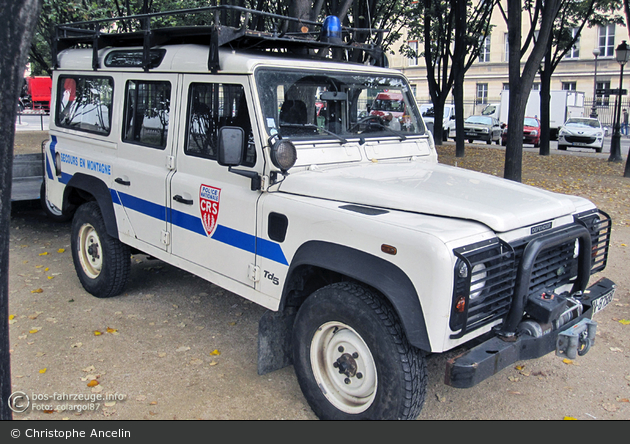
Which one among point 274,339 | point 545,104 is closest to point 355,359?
point 274,339

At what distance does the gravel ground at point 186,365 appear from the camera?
147 inches

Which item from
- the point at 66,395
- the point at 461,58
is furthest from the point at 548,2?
the point at 66,395

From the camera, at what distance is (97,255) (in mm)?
5508

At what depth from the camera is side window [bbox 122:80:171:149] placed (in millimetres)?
4543

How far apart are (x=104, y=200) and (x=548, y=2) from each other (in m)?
8.77

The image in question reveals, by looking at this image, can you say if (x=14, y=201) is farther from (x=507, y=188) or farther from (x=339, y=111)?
(x=507, y=188)

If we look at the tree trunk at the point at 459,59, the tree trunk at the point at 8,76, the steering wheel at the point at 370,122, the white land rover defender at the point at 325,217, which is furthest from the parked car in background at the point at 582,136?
the tree trunk at the point at 8,76

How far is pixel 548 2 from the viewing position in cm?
1013

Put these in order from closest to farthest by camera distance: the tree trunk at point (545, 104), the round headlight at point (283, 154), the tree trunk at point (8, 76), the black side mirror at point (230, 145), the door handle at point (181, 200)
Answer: the tree trunk at point (8, 76)
the black side mirror at point (230, 145)
the round headlight at point (283, 154)
the door handle at point (181, 200)
the tree trunk at point (545, 104)

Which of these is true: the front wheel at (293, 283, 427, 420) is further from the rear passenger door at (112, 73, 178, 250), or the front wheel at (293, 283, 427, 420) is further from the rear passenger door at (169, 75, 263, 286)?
the rear passenger door at (112, 73, 178, 250)

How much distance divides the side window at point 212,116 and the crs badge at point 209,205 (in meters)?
0.25

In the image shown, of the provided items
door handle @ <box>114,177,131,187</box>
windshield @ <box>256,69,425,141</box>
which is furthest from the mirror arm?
door handle @ <box>114,177,131,187</box>

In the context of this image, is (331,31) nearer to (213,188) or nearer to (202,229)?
(213,188)

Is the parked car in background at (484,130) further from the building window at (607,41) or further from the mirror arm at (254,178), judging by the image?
the mirror arm at (254,178)
